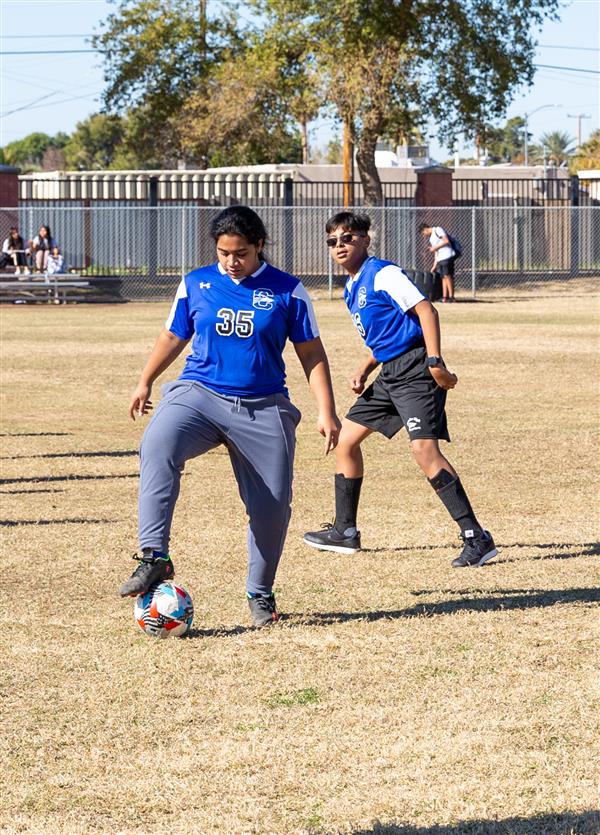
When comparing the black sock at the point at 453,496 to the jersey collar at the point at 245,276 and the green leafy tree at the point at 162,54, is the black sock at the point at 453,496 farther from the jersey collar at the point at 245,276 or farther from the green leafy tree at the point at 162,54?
the green leafy tree at the point at 162,54

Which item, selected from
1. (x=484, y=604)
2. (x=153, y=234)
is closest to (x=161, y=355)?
(x=484, y=604)

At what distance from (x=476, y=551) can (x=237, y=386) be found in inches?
86.2

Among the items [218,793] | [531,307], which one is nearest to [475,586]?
[218,793]

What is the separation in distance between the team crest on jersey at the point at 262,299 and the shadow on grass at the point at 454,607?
1485mm

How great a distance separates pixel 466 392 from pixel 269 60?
25.6m

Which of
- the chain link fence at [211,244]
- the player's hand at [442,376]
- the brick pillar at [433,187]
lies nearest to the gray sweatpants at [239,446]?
the player's hand at [442,376]

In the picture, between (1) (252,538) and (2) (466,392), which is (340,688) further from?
(2) (466,392)

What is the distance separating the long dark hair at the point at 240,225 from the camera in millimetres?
6109

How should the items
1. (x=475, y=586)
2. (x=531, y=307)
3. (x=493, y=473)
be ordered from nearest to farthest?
(x=475, y=586)
(x=493, y=473)
(x=531, y=307)

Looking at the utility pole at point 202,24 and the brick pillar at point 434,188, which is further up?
the utility pole at point 202,24

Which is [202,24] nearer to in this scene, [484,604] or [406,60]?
[406,60]

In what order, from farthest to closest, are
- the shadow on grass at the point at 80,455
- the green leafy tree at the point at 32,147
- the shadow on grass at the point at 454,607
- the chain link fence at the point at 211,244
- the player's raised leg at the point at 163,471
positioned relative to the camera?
the green leafy tree at the point at 32,147, the chain link fence at the point at 211,244, the shadow on grass at the point at 80,455, the shadow on grass at the point at 454,607, the player's raised leg at the point at 163,471

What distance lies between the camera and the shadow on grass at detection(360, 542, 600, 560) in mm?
8070

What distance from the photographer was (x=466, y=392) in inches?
642
